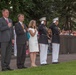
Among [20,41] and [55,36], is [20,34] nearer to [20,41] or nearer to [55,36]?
[20,41]

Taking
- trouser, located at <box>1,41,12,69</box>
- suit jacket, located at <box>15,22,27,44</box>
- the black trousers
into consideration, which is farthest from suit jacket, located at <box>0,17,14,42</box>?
the black trousers

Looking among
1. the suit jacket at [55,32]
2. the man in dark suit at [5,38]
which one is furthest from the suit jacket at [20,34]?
the suit jacket at [55,32]

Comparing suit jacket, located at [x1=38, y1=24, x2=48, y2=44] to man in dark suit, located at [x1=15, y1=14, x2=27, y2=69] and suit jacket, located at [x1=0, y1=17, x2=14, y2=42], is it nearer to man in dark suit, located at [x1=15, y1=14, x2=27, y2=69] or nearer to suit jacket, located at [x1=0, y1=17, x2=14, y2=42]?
man in dark suit, located at [x1=15, y1=14, x2=27, y2=69]

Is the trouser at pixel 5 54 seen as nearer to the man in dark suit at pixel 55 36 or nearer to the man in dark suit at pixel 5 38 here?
the man in dark suit at pixel 5 38

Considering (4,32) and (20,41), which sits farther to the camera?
(20,41)

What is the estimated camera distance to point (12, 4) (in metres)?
25.7

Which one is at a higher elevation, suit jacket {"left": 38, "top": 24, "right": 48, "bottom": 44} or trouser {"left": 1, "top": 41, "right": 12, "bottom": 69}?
suit jacket {"left": 38, "top": 24, "right": 48, "bottom": 44}

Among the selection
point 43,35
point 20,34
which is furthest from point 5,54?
point 43,35

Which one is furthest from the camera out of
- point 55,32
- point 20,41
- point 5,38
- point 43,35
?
point 55,32

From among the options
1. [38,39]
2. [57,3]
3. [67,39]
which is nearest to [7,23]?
[38,39]

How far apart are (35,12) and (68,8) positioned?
933cm

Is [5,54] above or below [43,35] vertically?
below

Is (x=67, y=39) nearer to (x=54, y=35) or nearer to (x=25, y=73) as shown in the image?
(x=54, y=35)

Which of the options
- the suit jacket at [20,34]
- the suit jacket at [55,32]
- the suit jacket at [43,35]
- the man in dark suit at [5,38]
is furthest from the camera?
the suit jacket at [55,32]
